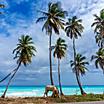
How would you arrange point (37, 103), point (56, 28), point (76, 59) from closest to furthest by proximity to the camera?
point (37, 103) → point (56, 28) → point (76, 59)

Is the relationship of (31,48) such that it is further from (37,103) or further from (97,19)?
(37,103)

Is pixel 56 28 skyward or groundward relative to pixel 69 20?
groundward

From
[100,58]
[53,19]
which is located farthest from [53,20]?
[100,58]

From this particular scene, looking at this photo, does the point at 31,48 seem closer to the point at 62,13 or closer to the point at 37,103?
the point at 62,13

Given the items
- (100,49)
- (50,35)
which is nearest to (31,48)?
(50,35)

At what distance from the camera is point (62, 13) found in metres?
61.1

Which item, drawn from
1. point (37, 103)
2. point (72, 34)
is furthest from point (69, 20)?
point (37, 103)

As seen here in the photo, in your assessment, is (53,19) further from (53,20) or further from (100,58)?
(100,58)

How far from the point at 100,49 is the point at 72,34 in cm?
931

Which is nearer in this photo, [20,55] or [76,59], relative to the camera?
[20,55]

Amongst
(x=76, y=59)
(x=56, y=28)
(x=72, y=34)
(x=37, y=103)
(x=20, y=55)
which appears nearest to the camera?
(x=37, y=103)

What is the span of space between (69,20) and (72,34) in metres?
3.96

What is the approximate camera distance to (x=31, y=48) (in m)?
67.8

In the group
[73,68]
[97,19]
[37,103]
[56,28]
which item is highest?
[97,19]
